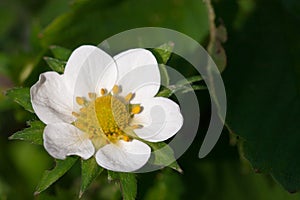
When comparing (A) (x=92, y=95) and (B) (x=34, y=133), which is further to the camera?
(A) (x=92, y=95)

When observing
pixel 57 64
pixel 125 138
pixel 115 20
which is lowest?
pixel 115 20

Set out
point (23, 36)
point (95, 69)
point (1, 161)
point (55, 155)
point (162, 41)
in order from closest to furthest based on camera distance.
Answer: point (55, 155) → point (95, 69) → point (162, 41) → point (1, 161) → point (23, 36)

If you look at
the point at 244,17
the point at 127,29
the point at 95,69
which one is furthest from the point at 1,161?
the point at 244,17

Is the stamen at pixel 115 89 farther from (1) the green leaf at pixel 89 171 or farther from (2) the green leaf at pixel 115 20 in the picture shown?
(2) the green leaf at pixel 115 20

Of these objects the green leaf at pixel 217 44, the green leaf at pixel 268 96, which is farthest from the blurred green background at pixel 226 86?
the green leaf at pixel 217 44

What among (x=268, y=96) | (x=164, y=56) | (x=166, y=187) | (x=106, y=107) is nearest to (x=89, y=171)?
(x=106, y=107)

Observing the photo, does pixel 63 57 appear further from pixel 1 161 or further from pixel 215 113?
pixel 1 161

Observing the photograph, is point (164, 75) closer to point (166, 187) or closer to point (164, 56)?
point (164, 56)

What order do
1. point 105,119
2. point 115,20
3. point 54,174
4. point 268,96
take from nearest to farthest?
point 54,174
point 105,119
point 268,96
point 115,20
